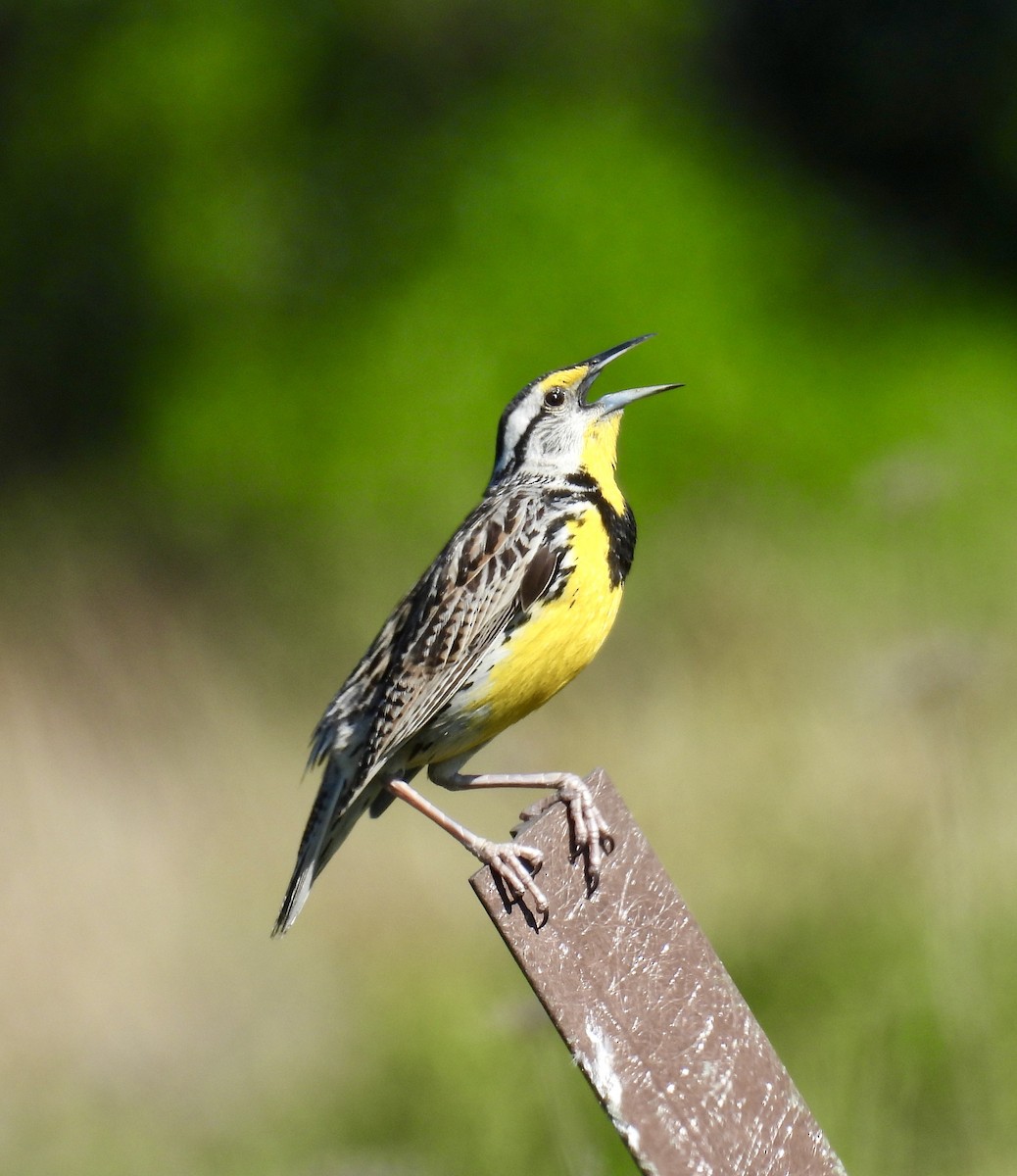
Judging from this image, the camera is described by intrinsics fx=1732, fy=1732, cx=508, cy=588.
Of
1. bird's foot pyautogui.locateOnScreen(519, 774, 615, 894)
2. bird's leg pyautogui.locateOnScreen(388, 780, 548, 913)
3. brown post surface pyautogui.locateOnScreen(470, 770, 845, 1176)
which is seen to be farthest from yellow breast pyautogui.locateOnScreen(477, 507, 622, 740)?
brown post surface pyautogui.locateOnScreen(470, 770, 845, 1176)

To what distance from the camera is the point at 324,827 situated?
2896mm

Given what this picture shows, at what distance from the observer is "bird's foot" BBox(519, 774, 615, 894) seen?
187cm

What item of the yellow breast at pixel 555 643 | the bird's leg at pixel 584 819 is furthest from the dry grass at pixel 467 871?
the bird's leg at pixel 584 819

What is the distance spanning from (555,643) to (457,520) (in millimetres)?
3226

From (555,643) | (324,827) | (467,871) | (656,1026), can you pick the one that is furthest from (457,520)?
(656,1026)

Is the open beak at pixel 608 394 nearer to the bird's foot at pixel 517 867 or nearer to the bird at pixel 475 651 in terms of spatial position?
the bird at pixel 475 651

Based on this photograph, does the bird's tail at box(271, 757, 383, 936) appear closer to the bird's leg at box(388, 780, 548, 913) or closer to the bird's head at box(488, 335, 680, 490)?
the bird's leg at box(388, 780, 548, 913)

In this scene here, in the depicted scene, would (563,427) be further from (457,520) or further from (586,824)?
(457,520)

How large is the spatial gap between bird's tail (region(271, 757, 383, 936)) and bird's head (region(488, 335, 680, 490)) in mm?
672

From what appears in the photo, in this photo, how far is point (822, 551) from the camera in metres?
5.52

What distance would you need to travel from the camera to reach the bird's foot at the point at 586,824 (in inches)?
73.4

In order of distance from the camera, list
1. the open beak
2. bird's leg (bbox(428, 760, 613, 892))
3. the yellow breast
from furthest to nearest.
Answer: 1. the open beak
2. the yellow breast
3. bird's leg (bbox(428, 760, 613, 892))

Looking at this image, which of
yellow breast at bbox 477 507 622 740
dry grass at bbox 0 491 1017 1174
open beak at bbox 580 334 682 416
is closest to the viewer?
yellow breast at bbox 477 507 622 740

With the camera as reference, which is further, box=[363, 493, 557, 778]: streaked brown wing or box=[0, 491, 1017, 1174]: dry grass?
box=[0, 491, 1017, 1174]: dry grass
